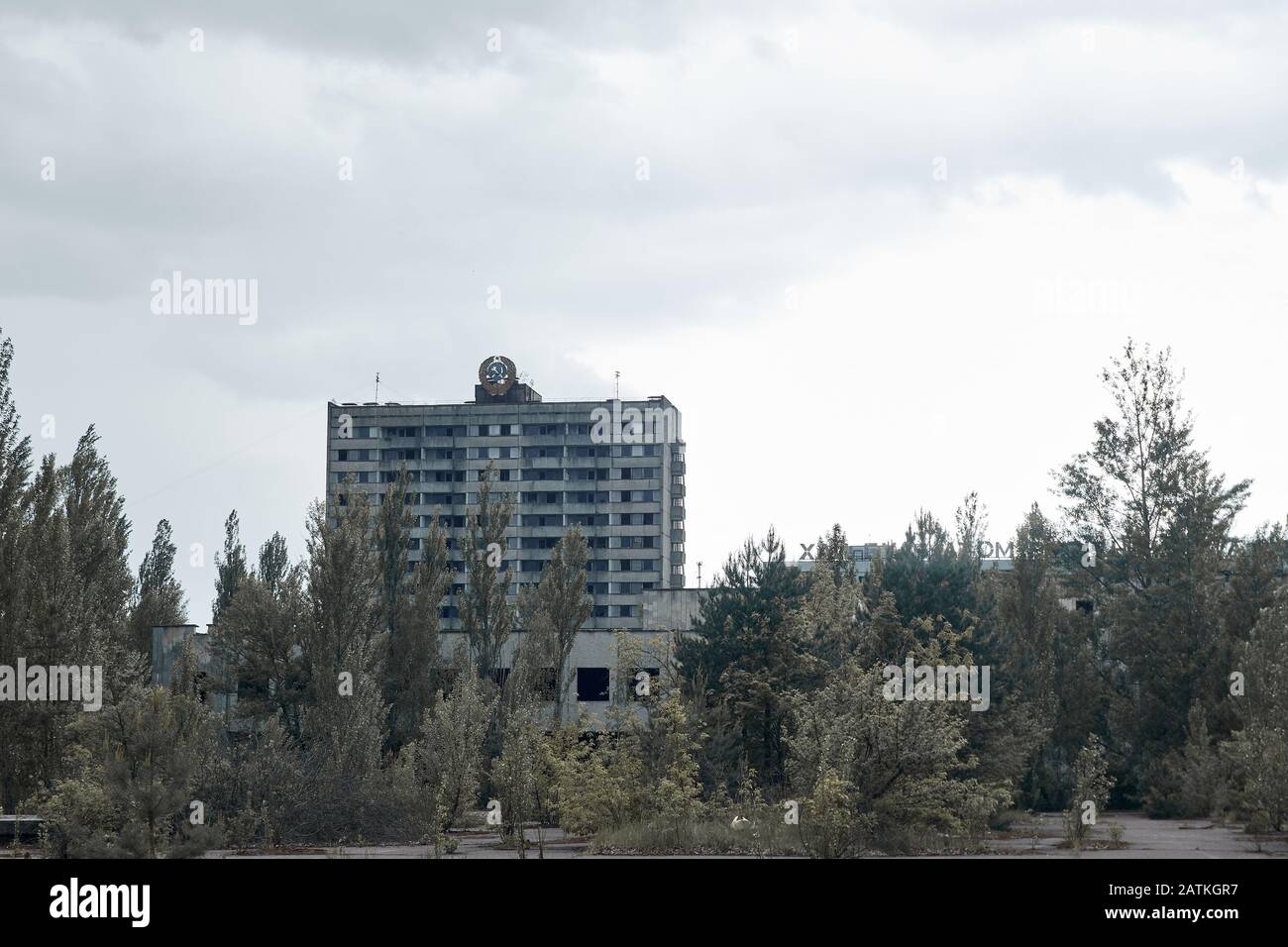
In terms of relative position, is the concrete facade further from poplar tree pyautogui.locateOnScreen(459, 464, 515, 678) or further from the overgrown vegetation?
poplar tree pyautogui.locateOnScreen(459, 464, 515, 678)

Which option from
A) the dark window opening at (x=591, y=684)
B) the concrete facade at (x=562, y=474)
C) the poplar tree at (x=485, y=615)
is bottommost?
the dark window opening at (x=591, y=684)

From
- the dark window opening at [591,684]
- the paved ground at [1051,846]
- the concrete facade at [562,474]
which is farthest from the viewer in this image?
the concrete facade at [562,474]

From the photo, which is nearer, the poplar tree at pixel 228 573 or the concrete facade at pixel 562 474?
the poplar tree at pixel 228 573

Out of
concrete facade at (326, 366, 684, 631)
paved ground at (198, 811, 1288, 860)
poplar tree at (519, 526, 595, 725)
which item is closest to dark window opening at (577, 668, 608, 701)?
poplar tree at (519, 526, 595, 725)

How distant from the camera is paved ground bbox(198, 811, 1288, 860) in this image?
2520 cm

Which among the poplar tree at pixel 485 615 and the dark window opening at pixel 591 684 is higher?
the poplar tree at pixel 485 615

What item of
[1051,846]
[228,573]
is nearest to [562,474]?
[228,573]

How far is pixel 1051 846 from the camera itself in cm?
2745

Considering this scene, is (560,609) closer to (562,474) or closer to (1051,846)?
(1051,846)

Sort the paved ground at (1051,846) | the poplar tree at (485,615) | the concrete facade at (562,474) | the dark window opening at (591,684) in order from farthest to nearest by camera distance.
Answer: the concrete facade at (562,474) → the dark window opening at (591,684) → the poplar tree at (485,615) → the paved ground at (1051,846)

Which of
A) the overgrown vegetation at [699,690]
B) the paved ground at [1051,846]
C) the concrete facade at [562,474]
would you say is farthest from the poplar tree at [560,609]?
the concrete facade at [562,474]

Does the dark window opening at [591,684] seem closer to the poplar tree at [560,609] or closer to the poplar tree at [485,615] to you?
the poplar tree at [560,609]

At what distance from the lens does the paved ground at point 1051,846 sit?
25.2 metres
